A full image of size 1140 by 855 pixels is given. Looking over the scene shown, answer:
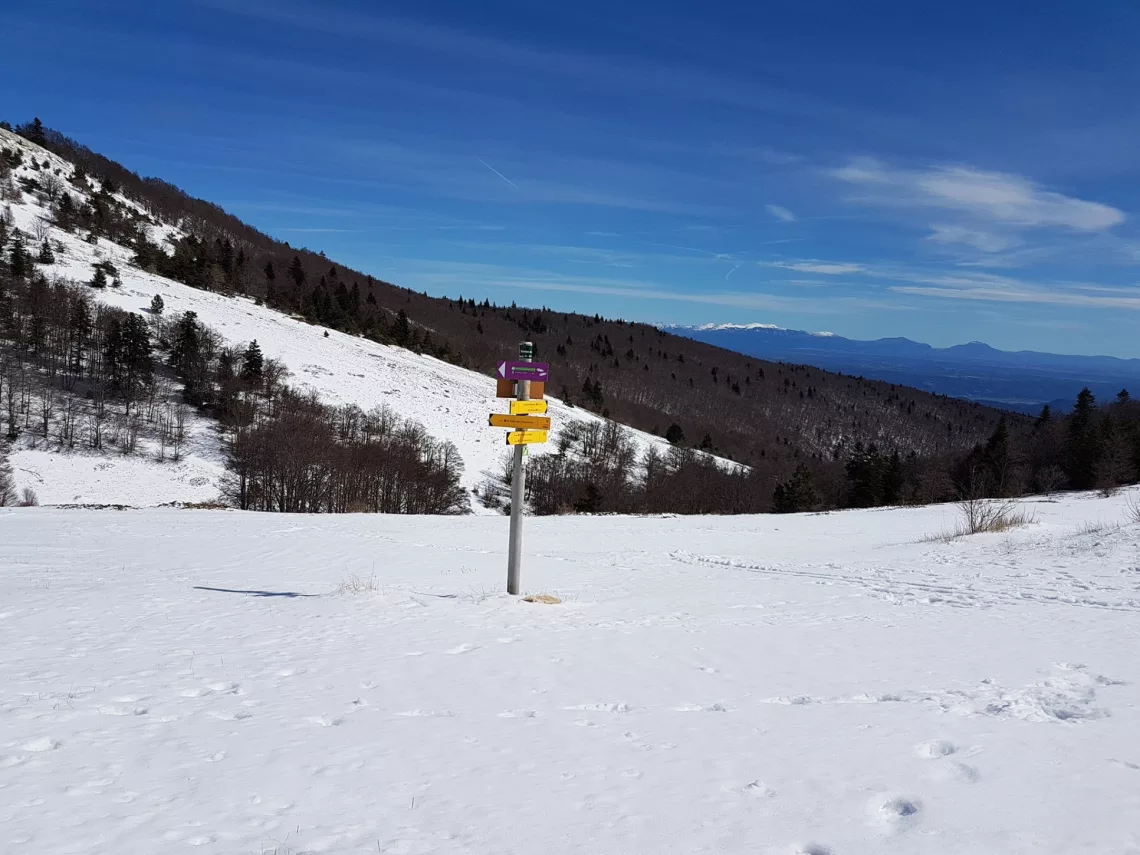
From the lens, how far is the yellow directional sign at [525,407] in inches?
416

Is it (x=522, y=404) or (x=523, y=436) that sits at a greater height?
(x=522, y=404)

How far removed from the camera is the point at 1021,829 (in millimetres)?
3660

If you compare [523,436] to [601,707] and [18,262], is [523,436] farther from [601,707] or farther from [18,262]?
[18,262]

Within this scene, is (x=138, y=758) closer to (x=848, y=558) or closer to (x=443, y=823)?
(x=443, y=823)

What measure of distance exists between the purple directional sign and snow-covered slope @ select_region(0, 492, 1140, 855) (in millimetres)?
3748

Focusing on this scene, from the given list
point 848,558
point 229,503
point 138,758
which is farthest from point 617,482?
point 138,758

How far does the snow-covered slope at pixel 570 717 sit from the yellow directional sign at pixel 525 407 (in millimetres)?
3163

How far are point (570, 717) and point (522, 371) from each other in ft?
20.0

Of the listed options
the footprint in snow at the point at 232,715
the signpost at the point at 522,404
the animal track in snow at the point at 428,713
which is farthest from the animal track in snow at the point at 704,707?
the signpost at the point at 522,404

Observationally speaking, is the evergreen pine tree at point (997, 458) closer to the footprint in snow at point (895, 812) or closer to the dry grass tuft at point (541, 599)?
the dry grass tuft at point (541, 599)

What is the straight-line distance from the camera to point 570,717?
18.4 ft

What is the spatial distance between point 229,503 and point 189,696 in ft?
170

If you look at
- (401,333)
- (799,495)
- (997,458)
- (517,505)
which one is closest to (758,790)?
(517,505)

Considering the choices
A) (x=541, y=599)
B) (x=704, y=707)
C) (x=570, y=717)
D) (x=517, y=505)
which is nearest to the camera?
(x=570, y=717)
